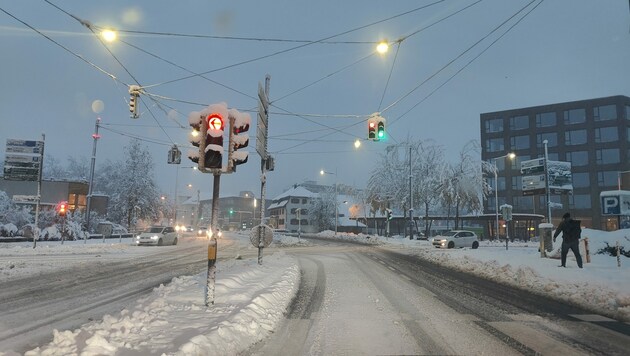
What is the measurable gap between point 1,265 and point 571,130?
73.0m

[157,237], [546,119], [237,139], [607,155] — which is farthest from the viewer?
[546,119]

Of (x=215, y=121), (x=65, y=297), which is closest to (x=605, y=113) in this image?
(x=215, y=121)

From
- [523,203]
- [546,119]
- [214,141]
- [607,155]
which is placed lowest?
[214,141]

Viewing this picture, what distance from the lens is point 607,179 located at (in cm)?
6328

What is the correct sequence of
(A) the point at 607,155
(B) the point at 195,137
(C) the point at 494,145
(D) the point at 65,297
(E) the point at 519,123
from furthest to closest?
(C) the point at 494,145, (E) the point at 519,123, (A) the point at 607,155, (D) the point at 65,297, (B) the point at 195,137

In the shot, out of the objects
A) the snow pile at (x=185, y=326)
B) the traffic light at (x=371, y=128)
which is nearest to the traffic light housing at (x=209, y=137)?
the snow pile at (x=185, y=326)

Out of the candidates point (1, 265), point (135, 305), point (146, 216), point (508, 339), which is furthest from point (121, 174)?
point (508, 339)

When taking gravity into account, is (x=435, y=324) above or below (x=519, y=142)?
below

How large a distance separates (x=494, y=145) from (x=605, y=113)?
53.5 ft

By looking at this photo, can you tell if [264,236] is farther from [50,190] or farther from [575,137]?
[575,137]

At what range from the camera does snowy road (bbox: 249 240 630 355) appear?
575 cm

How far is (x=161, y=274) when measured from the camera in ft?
47.0

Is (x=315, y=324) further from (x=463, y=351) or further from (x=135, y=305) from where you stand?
(x=135, y=305)

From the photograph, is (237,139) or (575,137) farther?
(575,137)
